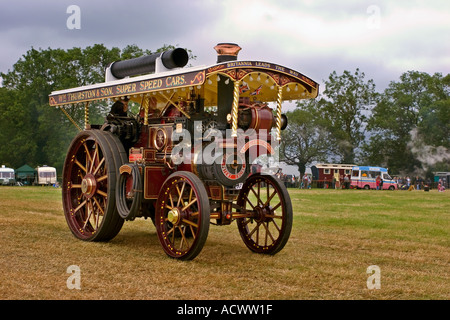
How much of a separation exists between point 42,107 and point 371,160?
36.7 m

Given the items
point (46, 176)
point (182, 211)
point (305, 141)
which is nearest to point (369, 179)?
point (305, 141)

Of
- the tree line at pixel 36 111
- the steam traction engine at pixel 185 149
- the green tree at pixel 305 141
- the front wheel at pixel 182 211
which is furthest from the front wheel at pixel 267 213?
the green tree at pixel 305 141

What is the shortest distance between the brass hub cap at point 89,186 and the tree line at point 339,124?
41.4 metres

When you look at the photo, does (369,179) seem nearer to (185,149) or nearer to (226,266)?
(185,149)

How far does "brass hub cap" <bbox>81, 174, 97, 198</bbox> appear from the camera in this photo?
32.7 ft

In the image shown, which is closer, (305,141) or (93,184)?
(93,184)

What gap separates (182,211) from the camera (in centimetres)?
815

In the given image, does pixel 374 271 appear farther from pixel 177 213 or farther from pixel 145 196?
pixel 145 196

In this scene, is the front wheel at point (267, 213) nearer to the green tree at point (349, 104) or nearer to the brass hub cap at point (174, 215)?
the brass hub cap at point (174, 215)

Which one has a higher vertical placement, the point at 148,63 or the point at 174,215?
the point at 148,63

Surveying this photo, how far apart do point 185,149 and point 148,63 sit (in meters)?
1.85

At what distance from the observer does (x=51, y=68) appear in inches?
1914

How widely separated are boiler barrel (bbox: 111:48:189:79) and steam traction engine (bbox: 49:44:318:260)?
0.06ft

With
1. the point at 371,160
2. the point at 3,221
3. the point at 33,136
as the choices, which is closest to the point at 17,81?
the point at 33,136
